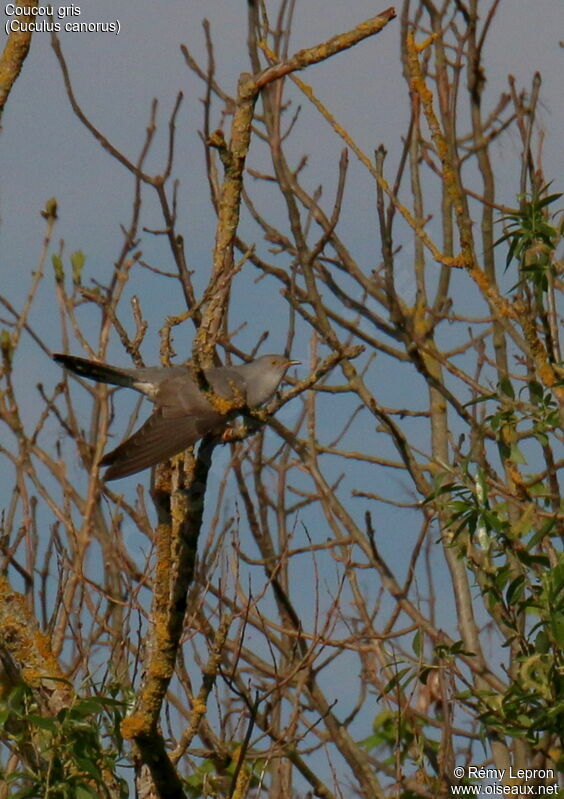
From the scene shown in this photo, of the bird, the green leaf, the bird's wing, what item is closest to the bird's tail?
the bird

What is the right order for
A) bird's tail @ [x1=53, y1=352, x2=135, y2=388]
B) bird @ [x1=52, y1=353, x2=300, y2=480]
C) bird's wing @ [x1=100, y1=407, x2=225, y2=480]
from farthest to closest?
bird's tail @ [x1=53, y1=352, x2=135, y2=388], bird's wing @ [x1=100, y1=407, x2=225, y2=480], bird @ [x1=52, y1=353, x2=300, y2=480]

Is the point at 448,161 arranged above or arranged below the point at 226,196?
above

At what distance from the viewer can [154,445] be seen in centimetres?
506

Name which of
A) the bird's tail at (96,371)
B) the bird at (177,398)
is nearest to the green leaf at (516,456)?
the bird at (177,398)

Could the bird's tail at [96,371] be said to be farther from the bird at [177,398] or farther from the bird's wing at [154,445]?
the bird's wing at [154,445]

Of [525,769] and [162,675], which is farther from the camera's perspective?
[525,769]

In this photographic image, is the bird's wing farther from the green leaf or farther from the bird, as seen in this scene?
the green leaf

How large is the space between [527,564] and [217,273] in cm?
151

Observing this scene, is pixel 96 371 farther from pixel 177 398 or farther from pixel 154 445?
pixel 154 445

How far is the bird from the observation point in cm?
409

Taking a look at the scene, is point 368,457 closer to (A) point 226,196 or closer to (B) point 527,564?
(B) point 527,564

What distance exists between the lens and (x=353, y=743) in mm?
5992

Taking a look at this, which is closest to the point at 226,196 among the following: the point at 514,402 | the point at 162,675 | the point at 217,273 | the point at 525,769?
the point at 217,273

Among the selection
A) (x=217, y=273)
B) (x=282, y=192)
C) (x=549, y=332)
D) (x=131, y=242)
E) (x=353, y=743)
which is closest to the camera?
(x=217, y=273)
